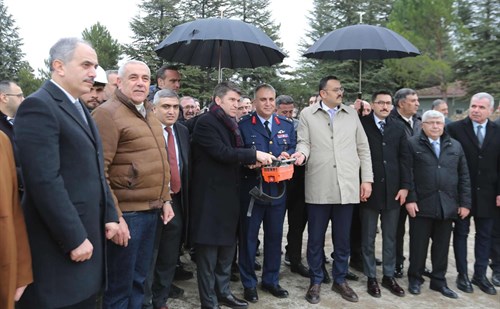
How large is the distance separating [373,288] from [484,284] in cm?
141

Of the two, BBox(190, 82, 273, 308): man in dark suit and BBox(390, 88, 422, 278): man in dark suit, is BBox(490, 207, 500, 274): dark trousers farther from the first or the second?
BBox(190, 82, 273, 308): man in dark suit

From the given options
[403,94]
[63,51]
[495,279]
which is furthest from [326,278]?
[63,51]

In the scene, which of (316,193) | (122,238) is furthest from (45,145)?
(316,193)

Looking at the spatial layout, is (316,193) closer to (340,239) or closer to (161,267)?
(340,239)

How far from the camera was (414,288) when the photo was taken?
15.0 ft

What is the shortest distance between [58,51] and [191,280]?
131 inches

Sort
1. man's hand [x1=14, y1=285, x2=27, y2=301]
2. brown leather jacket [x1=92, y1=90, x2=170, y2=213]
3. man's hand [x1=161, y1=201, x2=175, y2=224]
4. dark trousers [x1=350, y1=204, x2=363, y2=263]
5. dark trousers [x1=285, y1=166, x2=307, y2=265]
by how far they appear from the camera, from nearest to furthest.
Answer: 1. man's hand [x1=14, y1=285, x2=27, y2=301]
2. brown leather jacket [x1=92, y1=90, x2=170, y2=213]
3. man's hand [x1=161, y1=201, x2=175, y2=224]
4. dark trousers [x1=285, y1=166, x2=307, y2=265]
5. dark trousers [x1=350, y1=204, x2=363, y2=263]

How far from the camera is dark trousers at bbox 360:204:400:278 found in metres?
4.56

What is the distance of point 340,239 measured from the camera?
440 cm

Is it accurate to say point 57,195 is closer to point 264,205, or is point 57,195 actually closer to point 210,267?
point 210,267

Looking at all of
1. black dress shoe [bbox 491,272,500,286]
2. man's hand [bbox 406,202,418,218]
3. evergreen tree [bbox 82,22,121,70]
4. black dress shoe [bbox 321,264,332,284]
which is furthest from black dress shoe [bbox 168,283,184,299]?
evergreen tree [bbox 82,22,121,70]

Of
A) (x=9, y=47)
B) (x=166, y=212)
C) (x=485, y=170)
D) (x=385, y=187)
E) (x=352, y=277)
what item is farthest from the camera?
(x=9, y=47)

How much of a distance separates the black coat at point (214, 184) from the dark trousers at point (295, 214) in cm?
145

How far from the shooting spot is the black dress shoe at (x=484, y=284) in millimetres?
4648
